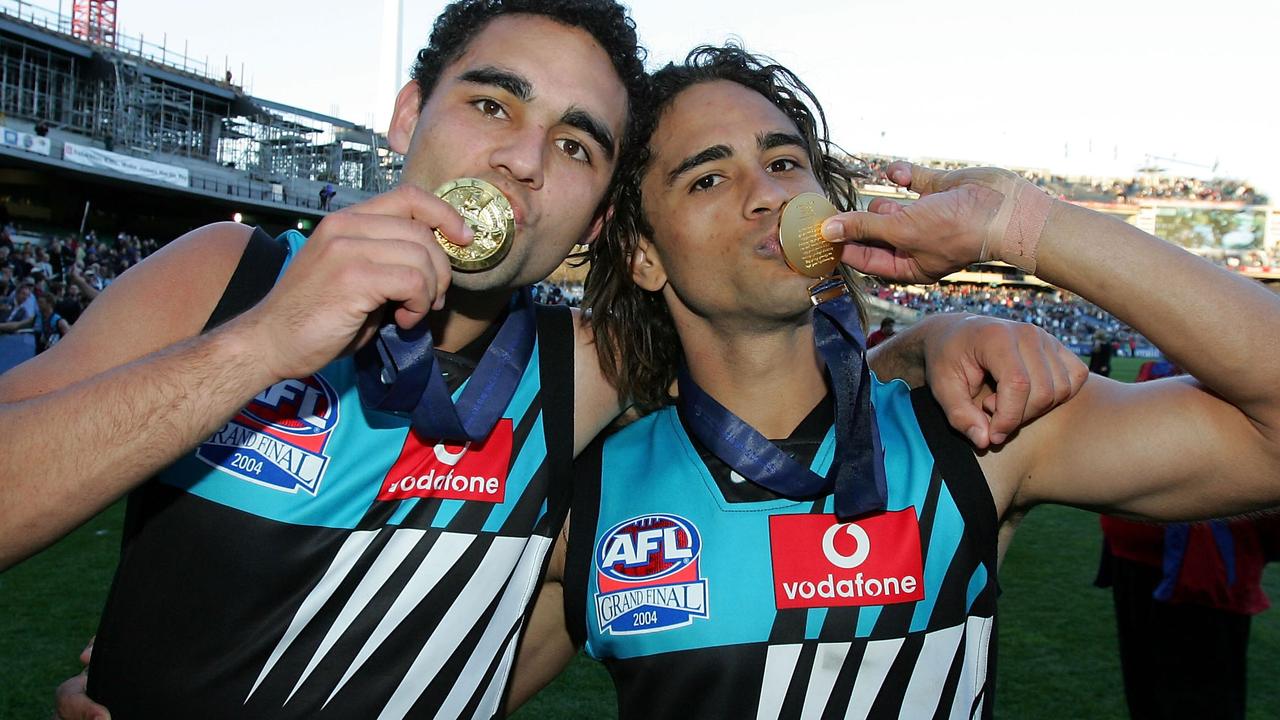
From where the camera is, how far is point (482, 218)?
1.98m

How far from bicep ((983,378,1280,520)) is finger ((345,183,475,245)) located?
1526 millimetres

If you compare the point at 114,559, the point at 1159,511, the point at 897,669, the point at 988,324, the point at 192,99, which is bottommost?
the point at 114,559

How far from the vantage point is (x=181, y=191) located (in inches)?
1768

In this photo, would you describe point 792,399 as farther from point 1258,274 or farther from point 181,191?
point 1258,274

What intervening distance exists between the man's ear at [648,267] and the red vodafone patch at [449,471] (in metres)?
0.89

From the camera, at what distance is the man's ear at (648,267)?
2.99m

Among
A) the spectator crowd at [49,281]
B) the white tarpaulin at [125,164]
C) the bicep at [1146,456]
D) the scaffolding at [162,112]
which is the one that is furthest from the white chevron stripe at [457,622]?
the white tarpaulin at [125,164]

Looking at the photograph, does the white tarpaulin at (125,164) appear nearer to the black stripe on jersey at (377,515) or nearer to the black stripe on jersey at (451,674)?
the black stripe on jersey at (377,515)

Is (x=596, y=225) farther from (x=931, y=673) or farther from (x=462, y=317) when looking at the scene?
(x=931, y=673)

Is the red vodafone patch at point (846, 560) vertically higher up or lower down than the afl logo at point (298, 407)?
lower down

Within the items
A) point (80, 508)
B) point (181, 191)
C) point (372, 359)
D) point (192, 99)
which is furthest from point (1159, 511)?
point (192, 99)

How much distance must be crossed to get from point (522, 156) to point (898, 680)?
63.6 inches

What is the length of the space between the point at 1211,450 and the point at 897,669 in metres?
0.89

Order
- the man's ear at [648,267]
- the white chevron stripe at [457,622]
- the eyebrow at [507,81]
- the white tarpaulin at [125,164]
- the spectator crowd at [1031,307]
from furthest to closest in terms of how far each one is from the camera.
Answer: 1. the spectator crowd at [1031,307]
2. the white tarpaulin at [125,164]
3. the man's ear at [648,267]
4. the eyebrow at [507,81]
5. the white chevron stripe at [457,622]
